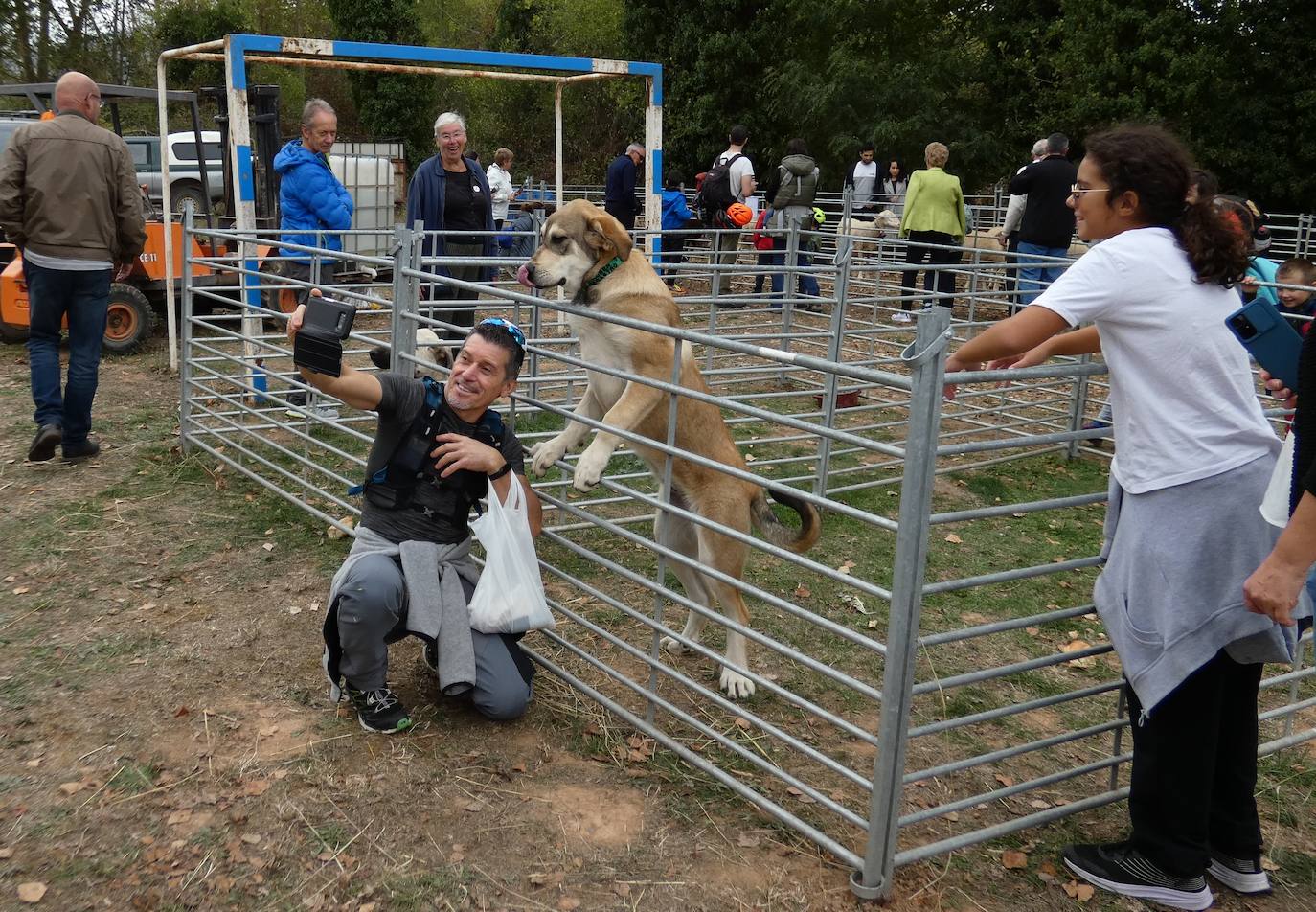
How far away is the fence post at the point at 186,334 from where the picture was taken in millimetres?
6969

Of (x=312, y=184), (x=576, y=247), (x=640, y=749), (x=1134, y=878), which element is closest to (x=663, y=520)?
(x=640, y=749)

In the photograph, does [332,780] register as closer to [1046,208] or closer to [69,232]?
[69,232]

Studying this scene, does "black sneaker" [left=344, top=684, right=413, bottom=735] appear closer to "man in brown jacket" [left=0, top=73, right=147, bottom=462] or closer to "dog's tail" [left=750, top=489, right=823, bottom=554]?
"dog's tail" [left=750, top=489, right=823, bottom=554]

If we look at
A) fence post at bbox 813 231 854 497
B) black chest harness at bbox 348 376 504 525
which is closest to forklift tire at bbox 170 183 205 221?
fence post at bbox 813 231 854 497

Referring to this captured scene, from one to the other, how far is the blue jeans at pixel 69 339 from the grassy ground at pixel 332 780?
1496mm

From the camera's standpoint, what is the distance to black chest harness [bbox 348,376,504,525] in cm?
392

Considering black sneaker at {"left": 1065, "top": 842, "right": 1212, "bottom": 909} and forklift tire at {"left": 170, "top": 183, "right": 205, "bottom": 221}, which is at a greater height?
forklift tire at {"left": 170, "top": 183, "right": 205, "bottom": 221}

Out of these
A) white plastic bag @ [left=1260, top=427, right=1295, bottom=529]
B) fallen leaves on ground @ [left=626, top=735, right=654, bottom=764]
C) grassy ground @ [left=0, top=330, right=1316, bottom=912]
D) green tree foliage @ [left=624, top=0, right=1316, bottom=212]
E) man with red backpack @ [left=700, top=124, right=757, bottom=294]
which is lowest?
fallen leaves on ground @ [left=626, top=735, right=654, bottom=764]

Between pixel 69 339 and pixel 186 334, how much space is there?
73cm

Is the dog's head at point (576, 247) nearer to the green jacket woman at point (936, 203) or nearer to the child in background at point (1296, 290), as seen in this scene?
the child in background at point (1296, 290)

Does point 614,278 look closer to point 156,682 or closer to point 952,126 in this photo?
point 156,682

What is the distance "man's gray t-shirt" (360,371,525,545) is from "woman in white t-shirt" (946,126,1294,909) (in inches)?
74.3

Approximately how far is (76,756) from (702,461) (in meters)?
2.41

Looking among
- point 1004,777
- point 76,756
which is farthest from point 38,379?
point 1004,777
